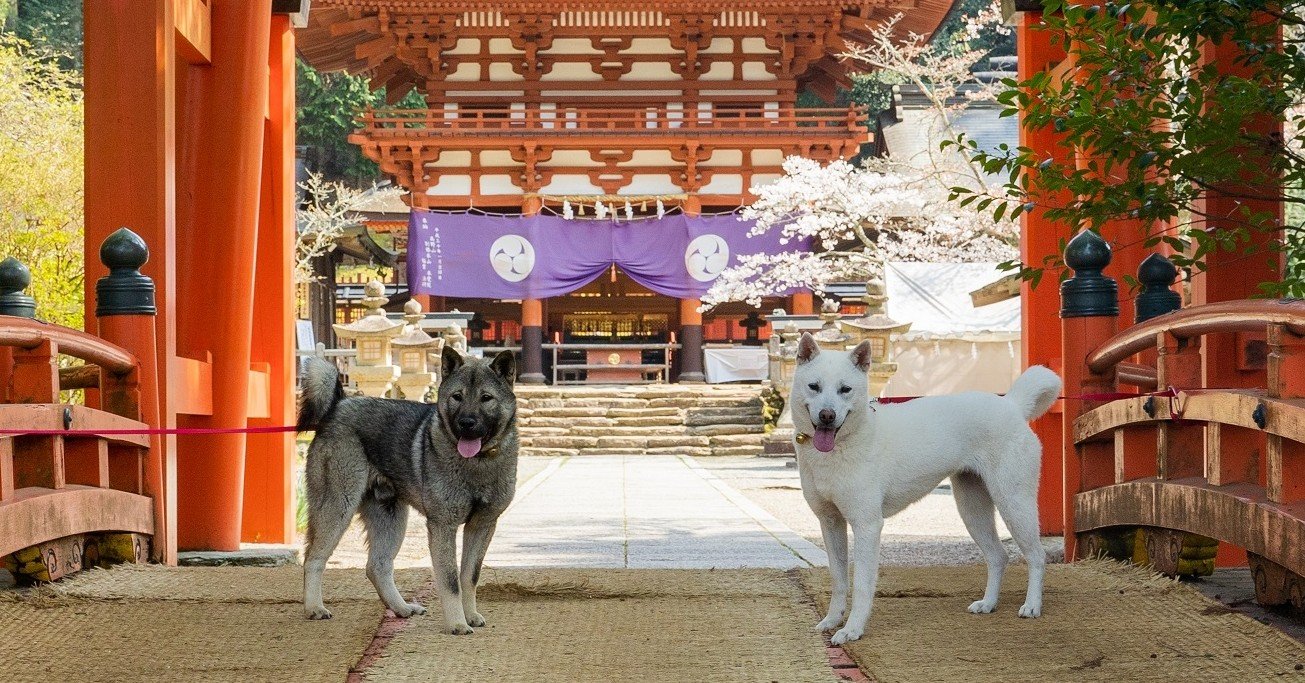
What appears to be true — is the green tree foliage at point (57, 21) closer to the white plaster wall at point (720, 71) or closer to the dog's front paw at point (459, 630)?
the white plaster wall at point (720, 71)

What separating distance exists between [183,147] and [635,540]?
3.77 m

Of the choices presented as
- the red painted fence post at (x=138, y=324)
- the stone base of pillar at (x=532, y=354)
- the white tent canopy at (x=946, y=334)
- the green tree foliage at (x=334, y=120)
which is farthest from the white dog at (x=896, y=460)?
the green tree foliage at (x=334, y=120)

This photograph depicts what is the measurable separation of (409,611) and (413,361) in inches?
507

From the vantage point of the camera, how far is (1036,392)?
Result: 4.71 m

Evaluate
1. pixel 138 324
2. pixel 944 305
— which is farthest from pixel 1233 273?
pixel 944 305

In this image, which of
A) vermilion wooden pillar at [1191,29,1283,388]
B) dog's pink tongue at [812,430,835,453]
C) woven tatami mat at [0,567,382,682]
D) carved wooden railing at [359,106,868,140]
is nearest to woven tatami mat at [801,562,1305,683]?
dog's pink tongue at [812,430,835,453]

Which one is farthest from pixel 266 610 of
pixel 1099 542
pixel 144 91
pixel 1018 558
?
pixel 1018 558

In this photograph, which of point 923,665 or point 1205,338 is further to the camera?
point 1205,338

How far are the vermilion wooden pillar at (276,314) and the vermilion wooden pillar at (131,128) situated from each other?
174 centimetres

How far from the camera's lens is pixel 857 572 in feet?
13.8

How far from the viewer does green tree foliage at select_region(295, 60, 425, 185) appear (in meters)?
36.7

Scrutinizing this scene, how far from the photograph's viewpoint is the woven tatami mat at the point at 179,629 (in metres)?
3.81

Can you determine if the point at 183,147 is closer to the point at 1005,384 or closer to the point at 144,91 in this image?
the point at 144,91

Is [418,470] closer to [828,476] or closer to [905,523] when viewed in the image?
[828,476]
